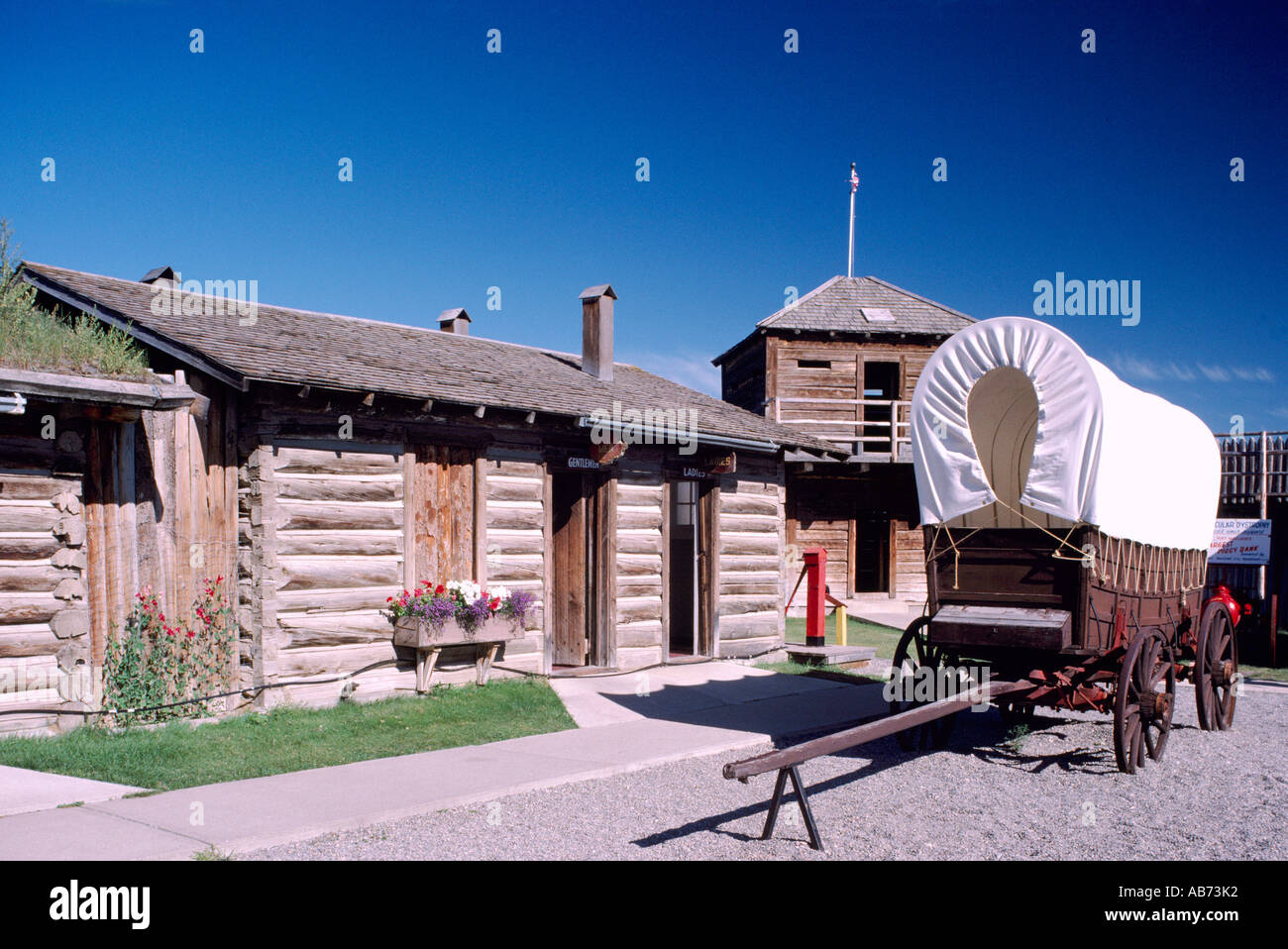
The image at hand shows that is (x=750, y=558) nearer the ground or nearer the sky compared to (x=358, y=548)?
nearer the ground

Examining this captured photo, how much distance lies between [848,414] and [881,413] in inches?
81.1

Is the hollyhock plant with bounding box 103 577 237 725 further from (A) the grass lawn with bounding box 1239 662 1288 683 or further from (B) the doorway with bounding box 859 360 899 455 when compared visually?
(B) the doorway with bounding box 859 360 899 455

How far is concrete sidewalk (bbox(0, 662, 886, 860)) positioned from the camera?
5.42m

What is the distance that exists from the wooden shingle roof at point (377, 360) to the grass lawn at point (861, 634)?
12.9 ft

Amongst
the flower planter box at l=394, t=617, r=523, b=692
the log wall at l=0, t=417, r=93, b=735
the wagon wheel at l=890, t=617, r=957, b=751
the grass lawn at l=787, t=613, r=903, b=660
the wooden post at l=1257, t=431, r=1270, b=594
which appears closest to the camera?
the log wall at l=0, t=417, r=93, b=735

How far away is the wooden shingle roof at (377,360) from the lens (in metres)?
9.48

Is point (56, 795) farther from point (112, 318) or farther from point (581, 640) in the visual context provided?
point (581, 640)

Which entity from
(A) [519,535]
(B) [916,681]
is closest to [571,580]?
(A) [519,535]

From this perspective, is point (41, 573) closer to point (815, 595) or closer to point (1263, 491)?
point (815, 595)

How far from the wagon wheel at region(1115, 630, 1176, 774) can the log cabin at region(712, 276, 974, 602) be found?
15.5 m

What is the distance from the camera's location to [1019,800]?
679 centimetres

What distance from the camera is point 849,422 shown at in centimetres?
2297

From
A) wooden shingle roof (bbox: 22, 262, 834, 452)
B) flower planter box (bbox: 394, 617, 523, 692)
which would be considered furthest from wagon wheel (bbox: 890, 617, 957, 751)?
wooden shingle roof (bbox: 22, 262, 834, 452)

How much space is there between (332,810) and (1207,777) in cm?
638
